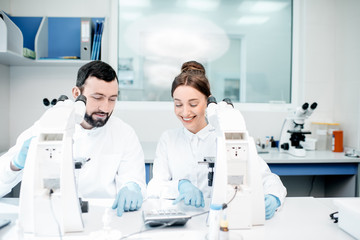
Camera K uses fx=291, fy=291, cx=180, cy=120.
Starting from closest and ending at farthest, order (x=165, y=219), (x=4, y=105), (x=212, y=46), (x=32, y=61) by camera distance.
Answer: (x=165, y=219) < (x=32, y=61) < (x=4, y=105) < (x=212, y=46)

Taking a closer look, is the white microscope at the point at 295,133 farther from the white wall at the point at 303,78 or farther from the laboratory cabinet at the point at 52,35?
the laboratory cabinet at the point at 52,35

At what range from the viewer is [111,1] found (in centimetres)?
301

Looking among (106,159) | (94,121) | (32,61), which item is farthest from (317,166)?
(32,61)

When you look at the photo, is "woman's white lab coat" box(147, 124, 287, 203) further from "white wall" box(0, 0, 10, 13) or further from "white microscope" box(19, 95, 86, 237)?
"white wall" box(0, 0, 10, 13)

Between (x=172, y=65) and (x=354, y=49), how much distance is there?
1.80 m

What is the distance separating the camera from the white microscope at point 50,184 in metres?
1.00

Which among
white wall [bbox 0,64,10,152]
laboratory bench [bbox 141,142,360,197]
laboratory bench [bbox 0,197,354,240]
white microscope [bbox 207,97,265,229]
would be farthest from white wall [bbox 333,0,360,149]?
white wall [bbox 0,64,10,152]

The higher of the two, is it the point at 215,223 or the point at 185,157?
the point at 185,157

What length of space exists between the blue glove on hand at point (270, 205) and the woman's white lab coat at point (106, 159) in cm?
68

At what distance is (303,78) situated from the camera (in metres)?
3.10

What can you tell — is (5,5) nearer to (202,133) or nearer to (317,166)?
(202,133)

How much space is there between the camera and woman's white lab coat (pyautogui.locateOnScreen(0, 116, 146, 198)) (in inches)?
65.6

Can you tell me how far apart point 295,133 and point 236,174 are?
178 cm

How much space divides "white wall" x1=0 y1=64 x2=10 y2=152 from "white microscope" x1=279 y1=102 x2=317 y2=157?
8.72 ft
